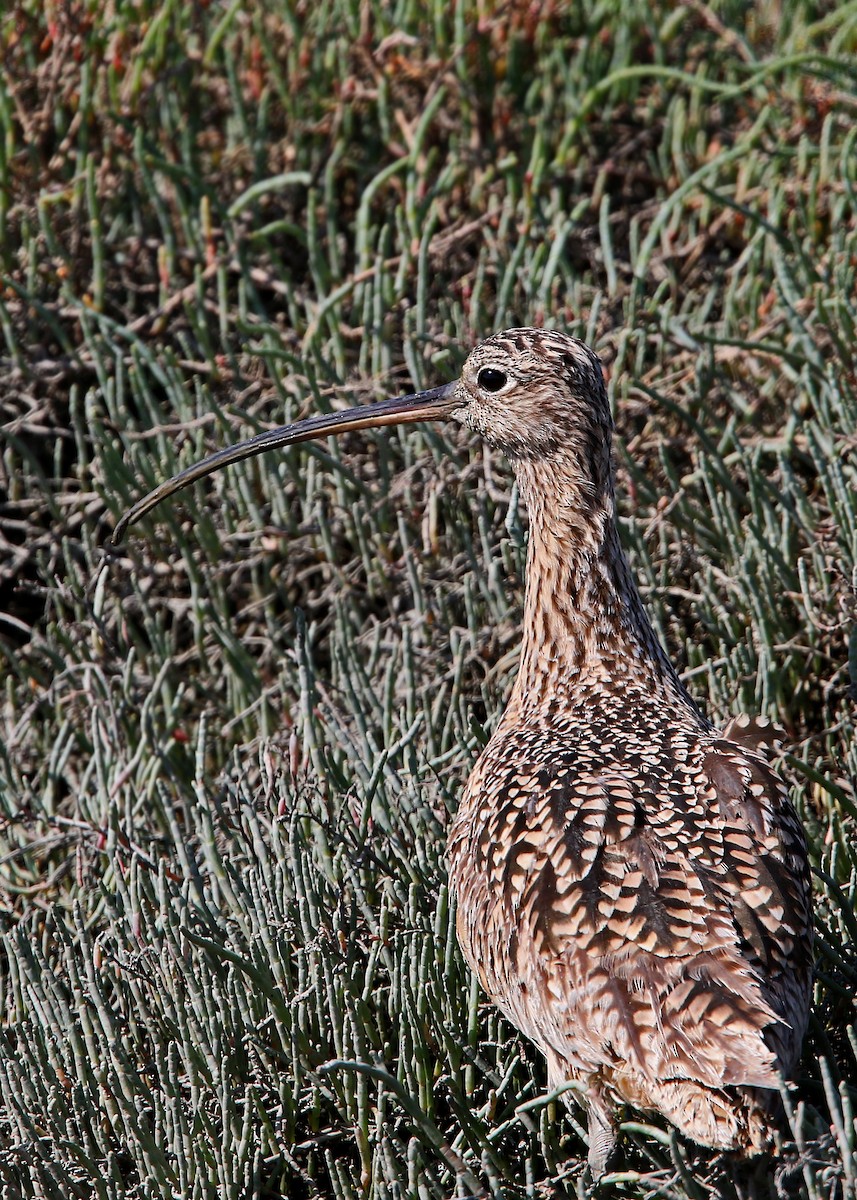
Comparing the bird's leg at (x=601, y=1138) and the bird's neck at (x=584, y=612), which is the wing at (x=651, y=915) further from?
the bird's neck at (x=584, y=612)

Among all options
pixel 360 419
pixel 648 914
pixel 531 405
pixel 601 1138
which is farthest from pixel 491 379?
pixel 601 1138

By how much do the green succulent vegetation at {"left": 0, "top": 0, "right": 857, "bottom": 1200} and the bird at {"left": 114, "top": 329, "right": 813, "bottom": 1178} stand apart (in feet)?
0.46

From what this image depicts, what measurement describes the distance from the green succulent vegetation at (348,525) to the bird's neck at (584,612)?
0.75ft

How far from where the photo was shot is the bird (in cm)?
260

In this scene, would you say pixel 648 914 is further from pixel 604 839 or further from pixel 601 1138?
pixel 601 1138

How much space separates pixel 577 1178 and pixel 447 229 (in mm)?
3421

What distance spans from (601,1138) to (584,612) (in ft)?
3.90

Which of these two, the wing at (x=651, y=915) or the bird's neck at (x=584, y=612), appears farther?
the bird's neck at (x=584, y=612)

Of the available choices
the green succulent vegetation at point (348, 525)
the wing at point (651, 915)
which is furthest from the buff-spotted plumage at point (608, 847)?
the green succulent vegetation at point (348, 525)

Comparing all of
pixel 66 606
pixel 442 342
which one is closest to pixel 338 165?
pixel 442 342

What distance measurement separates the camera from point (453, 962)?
3268mm

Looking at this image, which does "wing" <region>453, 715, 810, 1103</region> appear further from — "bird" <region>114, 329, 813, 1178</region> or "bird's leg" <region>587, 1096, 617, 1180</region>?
"bird's leg" <region>587, 1096, 617, 1180</region>

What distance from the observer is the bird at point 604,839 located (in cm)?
260

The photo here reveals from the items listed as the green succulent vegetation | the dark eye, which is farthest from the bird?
the green succulent vegetation
